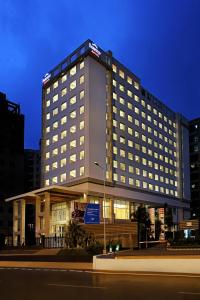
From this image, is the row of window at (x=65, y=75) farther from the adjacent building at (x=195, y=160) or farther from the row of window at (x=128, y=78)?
the adjacent building at (x=195, y=160)

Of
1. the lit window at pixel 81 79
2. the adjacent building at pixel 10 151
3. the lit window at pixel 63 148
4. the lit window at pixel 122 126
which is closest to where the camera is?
the lit window at pixel 81 79

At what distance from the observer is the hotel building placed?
95.6 meters

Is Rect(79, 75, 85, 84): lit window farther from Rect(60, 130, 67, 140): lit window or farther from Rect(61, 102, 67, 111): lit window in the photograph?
Rect(60, 130, 67, 140): lit window

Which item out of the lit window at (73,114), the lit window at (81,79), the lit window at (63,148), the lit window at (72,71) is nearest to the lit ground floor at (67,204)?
the lit window at (63,148)

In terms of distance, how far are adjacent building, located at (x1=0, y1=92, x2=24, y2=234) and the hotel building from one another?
46822mm

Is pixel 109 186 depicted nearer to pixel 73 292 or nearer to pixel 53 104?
pixel 53 104

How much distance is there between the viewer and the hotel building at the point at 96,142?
95.6m

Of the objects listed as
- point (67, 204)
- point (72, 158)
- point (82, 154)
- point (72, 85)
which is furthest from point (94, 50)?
point (67, 204)

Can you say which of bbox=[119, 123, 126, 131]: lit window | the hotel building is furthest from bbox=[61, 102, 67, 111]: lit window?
bbox=[119, 123, 126, 131]: lit window

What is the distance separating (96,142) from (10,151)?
68104mm

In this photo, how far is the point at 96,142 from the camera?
97.8 meters

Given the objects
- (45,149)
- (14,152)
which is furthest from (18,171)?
(45,149)

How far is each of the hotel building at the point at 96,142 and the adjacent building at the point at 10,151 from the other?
4682cm

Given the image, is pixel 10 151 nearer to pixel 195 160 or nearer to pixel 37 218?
pixel 37 218
